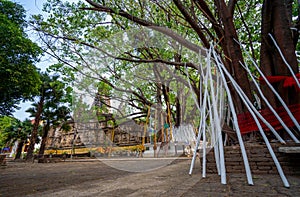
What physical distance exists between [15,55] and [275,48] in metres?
9.21

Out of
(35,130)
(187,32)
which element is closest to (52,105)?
(35,130)

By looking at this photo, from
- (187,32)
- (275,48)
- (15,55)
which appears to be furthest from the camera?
(15,55)

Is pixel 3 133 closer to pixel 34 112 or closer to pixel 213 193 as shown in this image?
pixel 34 112

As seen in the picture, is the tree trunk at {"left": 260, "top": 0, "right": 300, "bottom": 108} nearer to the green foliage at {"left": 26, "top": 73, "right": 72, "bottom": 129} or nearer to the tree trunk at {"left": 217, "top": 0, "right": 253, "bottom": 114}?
the tree trunk at {"left": 217, "top": 0, "right": 253, "bottom": 114}

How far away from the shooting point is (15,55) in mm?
7410

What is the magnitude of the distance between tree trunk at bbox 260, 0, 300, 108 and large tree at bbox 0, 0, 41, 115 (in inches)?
268

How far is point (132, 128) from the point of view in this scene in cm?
1193

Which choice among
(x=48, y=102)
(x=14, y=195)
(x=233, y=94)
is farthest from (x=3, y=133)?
(x=233, y=94)

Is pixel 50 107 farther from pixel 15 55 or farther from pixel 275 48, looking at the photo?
pixel 275 48

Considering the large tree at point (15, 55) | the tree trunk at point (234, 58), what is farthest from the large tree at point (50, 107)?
the tree trunk at point (234, 58)

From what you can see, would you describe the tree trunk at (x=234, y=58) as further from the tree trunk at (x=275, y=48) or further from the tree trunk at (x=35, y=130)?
the tree trunk at (x=35, y=130)

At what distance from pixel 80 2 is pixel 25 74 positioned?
5.66 metres

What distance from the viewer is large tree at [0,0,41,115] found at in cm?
695

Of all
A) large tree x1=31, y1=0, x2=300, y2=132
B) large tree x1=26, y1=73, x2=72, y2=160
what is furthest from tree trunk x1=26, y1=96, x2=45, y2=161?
large tree x1=31, y1=0, x2=300, y2=132
